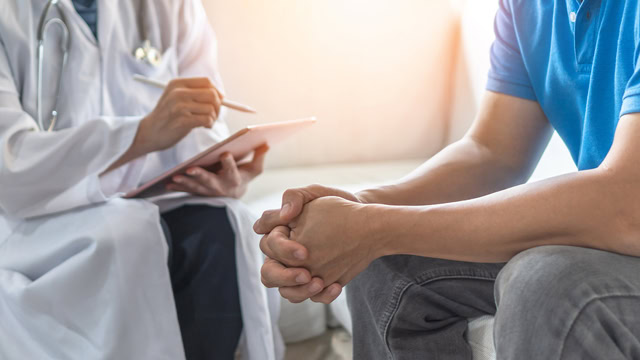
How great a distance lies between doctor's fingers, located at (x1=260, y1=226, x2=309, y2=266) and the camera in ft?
2.27

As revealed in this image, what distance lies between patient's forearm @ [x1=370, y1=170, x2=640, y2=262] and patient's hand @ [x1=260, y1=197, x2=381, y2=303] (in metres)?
0.03

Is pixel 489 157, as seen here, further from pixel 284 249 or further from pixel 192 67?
pixel 192 67

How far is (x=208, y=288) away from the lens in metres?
1.13

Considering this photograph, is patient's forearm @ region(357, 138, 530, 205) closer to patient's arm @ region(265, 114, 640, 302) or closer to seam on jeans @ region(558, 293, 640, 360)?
patient's arm @ region(265, 114, 640, 302)

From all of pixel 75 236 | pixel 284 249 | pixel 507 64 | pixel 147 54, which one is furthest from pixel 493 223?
pixel 147 54

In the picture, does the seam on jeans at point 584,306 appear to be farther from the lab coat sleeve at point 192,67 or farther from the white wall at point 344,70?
the white wall at point 344,70

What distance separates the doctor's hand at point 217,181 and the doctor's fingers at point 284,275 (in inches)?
15.4

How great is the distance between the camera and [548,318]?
0.53m

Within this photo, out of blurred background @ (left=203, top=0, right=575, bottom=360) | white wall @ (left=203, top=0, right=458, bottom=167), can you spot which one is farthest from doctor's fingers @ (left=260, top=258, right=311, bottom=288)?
white wall @ (left=203, top=0, right=458, bottom=167)

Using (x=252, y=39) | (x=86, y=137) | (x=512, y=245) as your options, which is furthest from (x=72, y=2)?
(x=512, y=245)

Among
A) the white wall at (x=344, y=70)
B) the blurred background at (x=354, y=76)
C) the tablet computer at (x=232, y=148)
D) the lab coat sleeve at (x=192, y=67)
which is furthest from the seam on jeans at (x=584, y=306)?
the white wall at (x=344, y=70)

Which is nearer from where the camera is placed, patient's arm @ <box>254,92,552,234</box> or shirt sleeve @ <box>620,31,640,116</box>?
shirt sleeve @ <box>620,31,640,116</box>

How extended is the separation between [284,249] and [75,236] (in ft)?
1.40

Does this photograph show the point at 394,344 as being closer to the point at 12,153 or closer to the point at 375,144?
the point at 12,153
